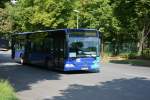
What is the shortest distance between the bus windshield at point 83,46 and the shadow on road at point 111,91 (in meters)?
5.61

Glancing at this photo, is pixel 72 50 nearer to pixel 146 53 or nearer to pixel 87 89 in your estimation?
pixel 87 89

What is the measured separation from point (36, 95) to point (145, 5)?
23.9 metres

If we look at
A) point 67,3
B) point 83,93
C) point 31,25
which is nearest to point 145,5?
point 67,3

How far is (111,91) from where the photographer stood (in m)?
16.9

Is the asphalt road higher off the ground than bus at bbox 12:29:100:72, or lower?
lower

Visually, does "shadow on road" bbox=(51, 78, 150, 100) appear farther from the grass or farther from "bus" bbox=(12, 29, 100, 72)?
"bus" bbox=(12, 29, 100, 72)

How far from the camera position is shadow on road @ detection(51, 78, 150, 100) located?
15.1m

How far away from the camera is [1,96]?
1234 centimetres

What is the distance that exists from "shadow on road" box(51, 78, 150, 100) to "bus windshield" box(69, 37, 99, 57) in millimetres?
5613

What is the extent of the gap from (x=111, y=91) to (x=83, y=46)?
9421 millimetres

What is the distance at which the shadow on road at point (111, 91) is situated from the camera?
15.1 m

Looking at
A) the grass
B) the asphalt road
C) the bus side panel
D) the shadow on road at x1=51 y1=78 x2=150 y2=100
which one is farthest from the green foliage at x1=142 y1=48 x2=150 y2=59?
the grass

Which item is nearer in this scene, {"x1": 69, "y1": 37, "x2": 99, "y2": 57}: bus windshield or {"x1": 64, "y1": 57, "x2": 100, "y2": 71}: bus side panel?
{"x1": 64, "y1": 57, "x2": 100, "y2": 71}: bus side panel

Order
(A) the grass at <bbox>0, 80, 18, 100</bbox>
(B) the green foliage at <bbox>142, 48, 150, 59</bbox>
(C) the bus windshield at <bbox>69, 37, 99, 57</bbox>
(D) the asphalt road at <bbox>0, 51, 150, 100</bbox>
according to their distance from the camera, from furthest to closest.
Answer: (B) the green foliage at <bbox>142, 48, 150, 59</bbox>, (C) the bus windshield at <bbox>69, 37, 99, 57</bbox>, (D) the asphalt road at <bbox>0, 51, 150, 100</bbox>, (A) the grass at <bbox>0, 80, 18, 100</bbox>
